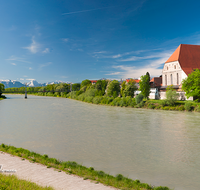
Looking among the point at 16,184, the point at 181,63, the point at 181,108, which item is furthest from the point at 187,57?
the point at 16,184

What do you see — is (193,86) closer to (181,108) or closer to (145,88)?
(181,108)

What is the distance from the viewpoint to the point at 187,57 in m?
42.9

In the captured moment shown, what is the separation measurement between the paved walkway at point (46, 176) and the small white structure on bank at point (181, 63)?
40229mm

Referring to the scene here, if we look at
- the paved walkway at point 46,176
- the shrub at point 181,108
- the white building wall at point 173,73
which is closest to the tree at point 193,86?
the shrub at point 181,108

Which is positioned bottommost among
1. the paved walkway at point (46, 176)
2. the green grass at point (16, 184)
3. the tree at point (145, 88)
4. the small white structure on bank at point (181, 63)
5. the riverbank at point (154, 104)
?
the paved walkway at point (46, 176)

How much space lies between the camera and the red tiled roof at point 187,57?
41938 mm

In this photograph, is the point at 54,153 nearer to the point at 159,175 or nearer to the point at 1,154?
the point at 1,154

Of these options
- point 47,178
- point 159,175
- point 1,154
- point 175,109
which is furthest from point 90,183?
Result: point 175,109

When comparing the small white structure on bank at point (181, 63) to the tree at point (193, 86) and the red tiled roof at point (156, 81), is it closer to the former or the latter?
the red tiled roof at point (156, 81)

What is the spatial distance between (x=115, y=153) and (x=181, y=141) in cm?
441

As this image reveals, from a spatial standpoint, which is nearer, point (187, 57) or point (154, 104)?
point (154, 104)

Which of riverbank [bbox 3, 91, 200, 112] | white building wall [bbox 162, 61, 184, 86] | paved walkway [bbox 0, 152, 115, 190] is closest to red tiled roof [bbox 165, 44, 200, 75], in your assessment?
white building wall [bbox 162, 61, 184, 86]

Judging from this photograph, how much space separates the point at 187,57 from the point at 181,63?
97.6 inches

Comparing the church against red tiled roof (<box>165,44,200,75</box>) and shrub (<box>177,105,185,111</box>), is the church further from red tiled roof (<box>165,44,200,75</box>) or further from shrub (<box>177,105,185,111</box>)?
shrub (<box>177,105,185,111</box>)
